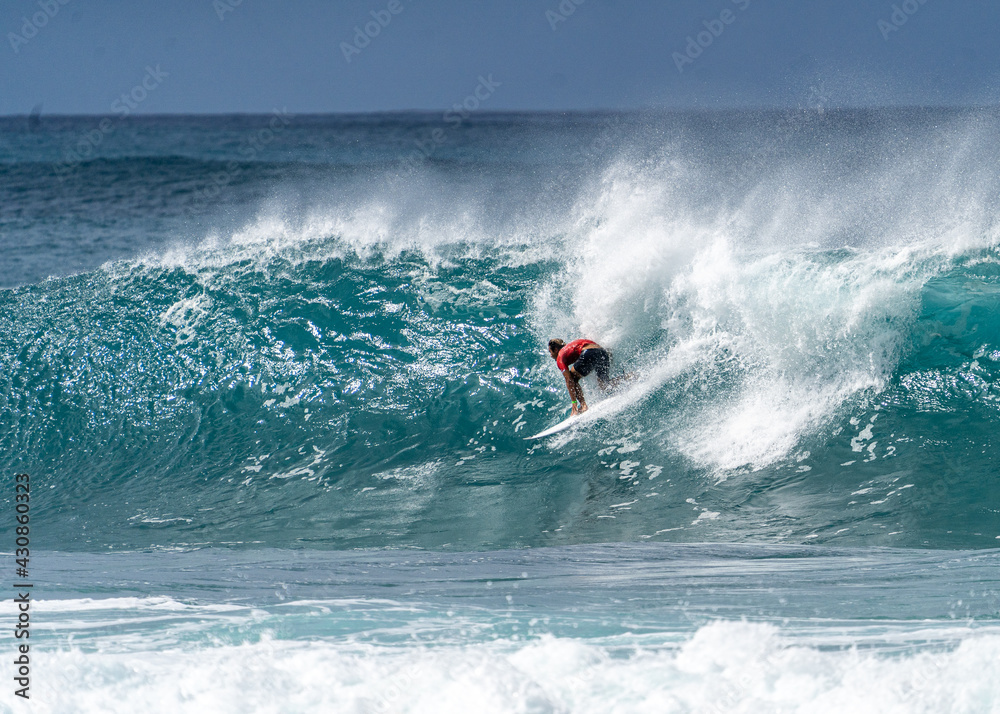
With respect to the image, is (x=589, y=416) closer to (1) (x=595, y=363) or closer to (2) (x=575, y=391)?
(2) (x=575, y=391)

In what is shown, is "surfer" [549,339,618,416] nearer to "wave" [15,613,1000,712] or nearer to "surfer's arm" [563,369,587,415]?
"surfer's arm" [563,369,587,415]

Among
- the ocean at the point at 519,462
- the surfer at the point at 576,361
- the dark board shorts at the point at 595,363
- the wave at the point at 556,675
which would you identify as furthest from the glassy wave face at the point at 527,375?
the wave at the point at 556,675

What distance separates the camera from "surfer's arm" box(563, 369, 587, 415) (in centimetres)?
866

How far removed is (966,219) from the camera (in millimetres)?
11266

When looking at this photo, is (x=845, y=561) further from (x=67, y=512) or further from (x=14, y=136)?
→ (x=14, y=136)

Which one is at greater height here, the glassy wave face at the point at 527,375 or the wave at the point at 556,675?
the glassy wave face at the point at 527,375

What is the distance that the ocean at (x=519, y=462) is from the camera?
4.97 meters

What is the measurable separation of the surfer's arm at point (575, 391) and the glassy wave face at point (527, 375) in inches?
11.5

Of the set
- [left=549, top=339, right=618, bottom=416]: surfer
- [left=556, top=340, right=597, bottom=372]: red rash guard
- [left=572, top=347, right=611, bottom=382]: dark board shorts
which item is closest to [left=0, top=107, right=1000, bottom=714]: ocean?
[left=572, top=347, right=611, bottom=382]: dark board shorts

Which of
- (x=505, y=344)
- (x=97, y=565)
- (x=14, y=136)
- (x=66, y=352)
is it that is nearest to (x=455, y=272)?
(x=505, y=344)

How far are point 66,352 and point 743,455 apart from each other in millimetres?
9043

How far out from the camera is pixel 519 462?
839 centimetres

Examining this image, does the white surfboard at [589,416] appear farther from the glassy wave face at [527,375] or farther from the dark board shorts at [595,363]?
the dark board shorts at [595,363]

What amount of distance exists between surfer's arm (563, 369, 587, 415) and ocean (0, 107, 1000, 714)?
29 centimetres
